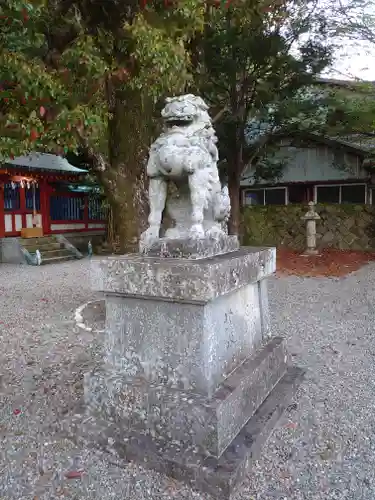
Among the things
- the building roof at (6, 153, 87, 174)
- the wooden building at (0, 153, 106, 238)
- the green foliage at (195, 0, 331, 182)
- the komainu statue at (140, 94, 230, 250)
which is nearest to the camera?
the komainu statue at (140, 94, 230, 250)

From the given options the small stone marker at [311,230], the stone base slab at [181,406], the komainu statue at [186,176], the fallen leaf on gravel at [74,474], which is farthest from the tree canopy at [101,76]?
the small stone marker at [311,230]

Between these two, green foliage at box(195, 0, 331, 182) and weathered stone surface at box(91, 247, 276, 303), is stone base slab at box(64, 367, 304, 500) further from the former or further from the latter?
green foliage at box(195, 0, 331, 182)

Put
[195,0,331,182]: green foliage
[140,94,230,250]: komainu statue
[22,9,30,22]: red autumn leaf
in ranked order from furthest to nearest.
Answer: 1. [195,0,331,182]: green foliage
2. [22,9,30,22]: red autumn leaf
3. [140,94,230,250]: komainu statue

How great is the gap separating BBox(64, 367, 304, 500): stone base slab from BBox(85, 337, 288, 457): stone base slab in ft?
0.13

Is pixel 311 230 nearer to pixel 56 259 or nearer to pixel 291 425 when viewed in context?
pixel 56 259

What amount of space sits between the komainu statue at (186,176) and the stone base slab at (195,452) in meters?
1.21

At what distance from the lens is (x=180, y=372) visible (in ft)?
7.73

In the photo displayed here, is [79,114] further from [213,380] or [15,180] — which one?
[15,180]

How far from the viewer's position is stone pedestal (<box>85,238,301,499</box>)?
2.18m

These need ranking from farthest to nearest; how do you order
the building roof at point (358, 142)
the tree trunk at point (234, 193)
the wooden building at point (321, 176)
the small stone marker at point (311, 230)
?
the wooden building at point (321, 176) → the building roof at point (358, 142) → the small stone marker at point (311, 230) → the tree trunk at point (234, 193)

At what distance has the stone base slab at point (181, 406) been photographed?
219 centimetres

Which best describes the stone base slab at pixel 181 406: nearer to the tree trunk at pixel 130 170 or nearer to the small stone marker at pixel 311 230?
the tree trunk at pixel 130 170

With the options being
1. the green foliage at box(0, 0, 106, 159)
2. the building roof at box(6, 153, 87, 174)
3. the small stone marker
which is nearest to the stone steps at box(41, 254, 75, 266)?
the building roof at box(6, 153, 87, 174)

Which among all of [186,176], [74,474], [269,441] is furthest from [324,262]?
[74,474]
